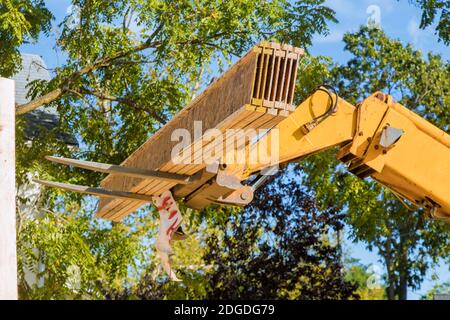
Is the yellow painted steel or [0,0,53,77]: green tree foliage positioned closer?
the yellow painted steel

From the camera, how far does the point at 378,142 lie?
622cm

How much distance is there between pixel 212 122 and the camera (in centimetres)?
518

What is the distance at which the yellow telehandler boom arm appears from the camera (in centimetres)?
589

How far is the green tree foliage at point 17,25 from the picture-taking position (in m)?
12.2

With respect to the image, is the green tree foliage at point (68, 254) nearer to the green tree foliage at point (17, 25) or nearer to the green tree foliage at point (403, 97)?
the green tree foliage at point (17, 25)

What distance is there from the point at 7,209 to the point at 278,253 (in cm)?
1297

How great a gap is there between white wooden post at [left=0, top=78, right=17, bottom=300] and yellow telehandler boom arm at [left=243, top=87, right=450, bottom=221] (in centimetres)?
275

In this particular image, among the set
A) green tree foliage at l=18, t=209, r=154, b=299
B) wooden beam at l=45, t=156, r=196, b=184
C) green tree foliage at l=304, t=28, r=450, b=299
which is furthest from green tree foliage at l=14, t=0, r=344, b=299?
wooden beam at l=45, t=156, r=196, b=184

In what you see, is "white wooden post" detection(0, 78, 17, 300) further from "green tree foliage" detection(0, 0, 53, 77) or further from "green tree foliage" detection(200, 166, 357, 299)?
"green tree foliage" detection(200, 166, 357, 299)

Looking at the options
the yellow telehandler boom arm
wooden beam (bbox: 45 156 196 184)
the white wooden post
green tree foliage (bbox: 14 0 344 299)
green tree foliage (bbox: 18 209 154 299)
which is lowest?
the white wooden post

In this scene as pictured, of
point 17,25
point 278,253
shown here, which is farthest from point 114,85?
point 278,253

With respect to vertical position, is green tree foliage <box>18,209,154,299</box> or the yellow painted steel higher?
green tree foliage <box>18,209,154,299</box>

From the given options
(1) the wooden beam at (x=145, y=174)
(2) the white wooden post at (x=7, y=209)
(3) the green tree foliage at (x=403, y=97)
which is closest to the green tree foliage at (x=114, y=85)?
(3) the green tree foliage at (x=403, y=97)
